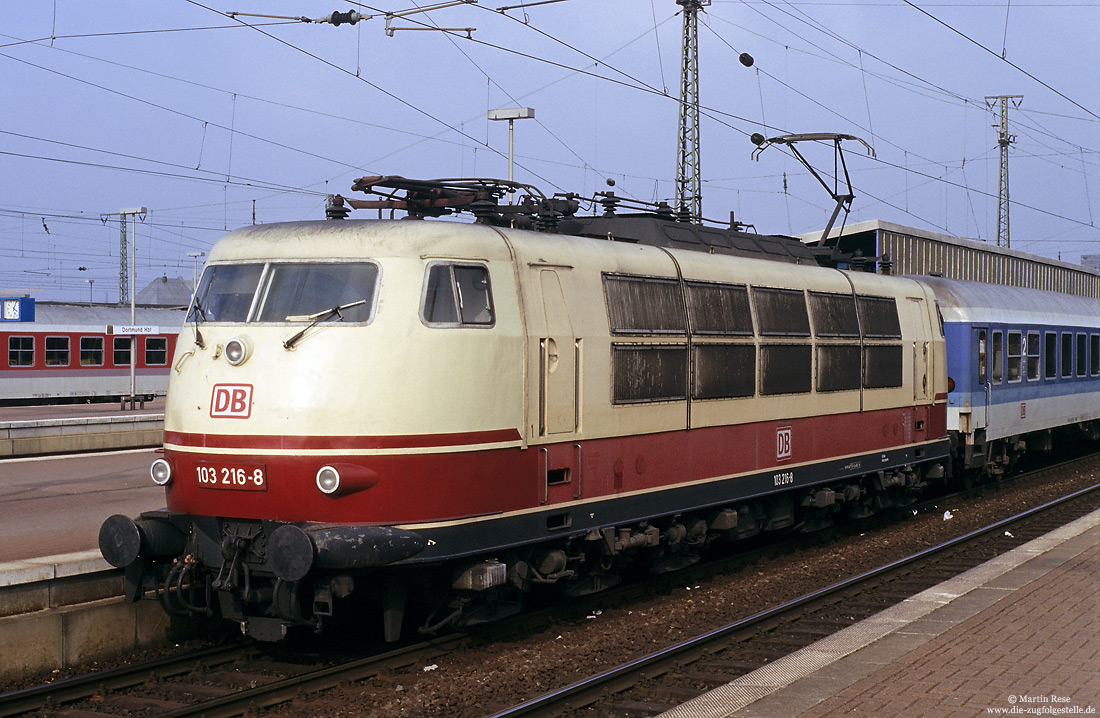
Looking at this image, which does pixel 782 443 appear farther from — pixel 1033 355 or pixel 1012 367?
pixel 1033 355

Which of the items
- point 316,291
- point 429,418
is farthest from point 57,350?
point 429,418

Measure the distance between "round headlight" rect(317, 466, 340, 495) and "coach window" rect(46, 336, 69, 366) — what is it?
32.3 metres

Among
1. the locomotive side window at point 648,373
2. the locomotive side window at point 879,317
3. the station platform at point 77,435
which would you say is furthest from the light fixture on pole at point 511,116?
the locomotive side window at point 648,373

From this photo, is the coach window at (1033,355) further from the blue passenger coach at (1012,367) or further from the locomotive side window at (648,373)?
the locomotive side window at (648,373)

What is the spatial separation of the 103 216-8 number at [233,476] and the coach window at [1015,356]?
1606 cm

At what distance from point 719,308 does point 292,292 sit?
15.0 feet

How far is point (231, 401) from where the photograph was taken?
326 inches

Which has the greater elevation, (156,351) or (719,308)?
(719,308)

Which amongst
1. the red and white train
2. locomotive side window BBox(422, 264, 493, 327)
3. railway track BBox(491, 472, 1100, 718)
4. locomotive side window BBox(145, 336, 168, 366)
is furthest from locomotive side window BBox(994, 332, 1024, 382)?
locomotive side window BBox(145, 336, 168, 366)

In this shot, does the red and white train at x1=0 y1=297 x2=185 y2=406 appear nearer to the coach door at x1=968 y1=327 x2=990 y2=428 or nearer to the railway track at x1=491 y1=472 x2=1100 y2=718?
the coach door at x1=968 y1=327 x2=990 y2=428

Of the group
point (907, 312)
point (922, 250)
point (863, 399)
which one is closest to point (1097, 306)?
point (922, 250)

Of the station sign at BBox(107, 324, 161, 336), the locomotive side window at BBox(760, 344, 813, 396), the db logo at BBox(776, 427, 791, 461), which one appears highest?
the station sign at BBox(107, 324, 161, 336)

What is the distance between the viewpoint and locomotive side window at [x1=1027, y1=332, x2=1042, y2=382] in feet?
71.4

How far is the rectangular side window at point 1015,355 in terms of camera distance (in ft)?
68.3
